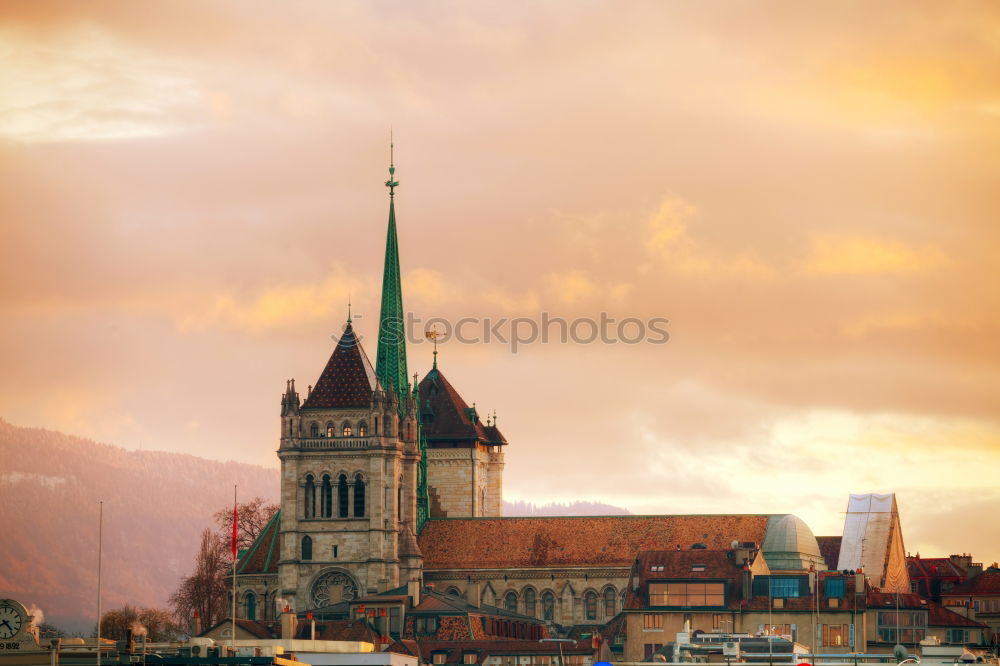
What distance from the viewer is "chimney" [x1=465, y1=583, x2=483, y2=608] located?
189 meters

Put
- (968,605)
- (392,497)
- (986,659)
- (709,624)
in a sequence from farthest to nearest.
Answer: (968,605), (392,497), (709,624), (986,659)

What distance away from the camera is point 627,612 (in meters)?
174

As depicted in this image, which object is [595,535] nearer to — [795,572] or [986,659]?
[795,572]

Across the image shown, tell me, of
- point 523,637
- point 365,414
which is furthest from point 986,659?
point 365,414

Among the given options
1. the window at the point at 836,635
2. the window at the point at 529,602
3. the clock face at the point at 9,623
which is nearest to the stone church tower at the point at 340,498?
the window at the point at 529,602

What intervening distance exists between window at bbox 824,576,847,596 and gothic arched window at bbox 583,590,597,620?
21.3 m

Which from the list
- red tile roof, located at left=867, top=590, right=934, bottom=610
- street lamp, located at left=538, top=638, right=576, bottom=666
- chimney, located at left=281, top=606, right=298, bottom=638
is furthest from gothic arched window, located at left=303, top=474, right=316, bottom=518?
red tile roof, located at left=867, top=590, right=934, bottom=610

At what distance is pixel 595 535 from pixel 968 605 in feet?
99.4

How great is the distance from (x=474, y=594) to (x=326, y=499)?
13.4m

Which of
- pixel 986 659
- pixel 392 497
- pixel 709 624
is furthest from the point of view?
pixel 392 497

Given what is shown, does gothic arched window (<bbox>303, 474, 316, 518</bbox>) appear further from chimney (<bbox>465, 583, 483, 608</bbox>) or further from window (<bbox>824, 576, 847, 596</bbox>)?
window (<bbox>824, 576, 847, 596</bbox>)

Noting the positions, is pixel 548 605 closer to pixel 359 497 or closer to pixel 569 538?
pixel 569 538

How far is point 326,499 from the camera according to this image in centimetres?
18575

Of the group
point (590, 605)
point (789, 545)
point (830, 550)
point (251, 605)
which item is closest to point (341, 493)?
point (251, 605)
